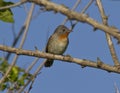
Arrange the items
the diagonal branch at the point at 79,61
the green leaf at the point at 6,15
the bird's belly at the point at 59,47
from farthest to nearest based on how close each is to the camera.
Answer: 1. the bird's belly at the point at 59,47
2. the green leaf at the point at 6,15
3. the diagonal branch at the point at 79,61

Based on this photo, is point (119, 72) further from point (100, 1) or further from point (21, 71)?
point (21, 71)

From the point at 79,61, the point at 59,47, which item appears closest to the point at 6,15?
the point at 79,61

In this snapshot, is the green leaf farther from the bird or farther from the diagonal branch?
the bird

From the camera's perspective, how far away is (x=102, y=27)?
159 centimetres

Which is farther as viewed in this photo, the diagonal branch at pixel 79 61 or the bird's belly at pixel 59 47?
the bird's belly at pixel 59 47

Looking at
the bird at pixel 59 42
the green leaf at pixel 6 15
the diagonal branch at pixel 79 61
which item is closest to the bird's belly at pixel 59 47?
the bird at pixel 59 42

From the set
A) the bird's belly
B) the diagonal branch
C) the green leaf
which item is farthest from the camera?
the bird's belly

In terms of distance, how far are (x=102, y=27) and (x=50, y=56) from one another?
1.55 m

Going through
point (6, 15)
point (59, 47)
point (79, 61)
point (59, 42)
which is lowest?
point (79, 61)

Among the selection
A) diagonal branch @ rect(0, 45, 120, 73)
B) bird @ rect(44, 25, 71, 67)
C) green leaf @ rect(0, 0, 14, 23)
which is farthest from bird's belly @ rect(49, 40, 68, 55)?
diagonal branch @ rect(0, 45, 120, 73)

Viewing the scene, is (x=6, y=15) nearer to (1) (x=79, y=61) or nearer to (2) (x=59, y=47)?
(1) (x=79, y=61)

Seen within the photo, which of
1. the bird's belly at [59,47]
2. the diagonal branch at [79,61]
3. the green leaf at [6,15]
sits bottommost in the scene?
the diagonal branch at [79,61]

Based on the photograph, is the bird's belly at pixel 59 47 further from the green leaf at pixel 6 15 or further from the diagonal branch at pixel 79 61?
the diagonal branch at pixel 79 61

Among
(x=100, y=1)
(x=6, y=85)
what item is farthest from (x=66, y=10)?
(x=6, y=85)
